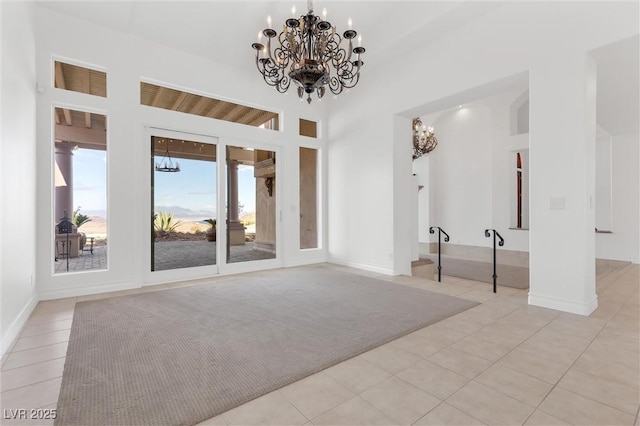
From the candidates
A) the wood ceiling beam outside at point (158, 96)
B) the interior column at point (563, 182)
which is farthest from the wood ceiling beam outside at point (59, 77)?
the interior column at point (563, 182)

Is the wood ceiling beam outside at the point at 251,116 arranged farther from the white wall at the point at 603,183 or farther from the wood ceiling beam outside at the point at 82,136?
the white wall at the point at 603,183

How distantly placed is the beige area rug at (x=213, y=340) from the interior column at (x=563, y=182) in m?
0.94

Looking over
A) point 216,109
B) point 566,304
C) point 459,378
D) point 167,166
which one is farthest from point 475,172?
point 167,166

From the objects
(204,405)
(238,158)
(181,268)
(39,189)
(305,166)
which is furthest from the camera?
(305,166)

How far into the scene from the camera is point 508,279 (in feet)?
Result: 18.7

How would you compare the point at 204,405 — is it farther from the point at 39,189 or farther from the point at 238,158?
the point at 238,158

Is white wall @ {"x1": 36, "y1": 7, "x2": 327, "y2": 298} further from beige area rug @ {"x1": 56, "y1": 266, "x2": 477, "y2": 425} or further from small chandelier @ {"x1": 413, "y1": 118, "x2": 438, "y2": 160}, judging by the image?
small chandelier @ {"x1": 413, "y1": 118, "x2": 438, "y2": 160}

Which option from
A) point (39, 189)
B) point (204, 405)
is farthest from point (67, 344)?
point (39, 189)

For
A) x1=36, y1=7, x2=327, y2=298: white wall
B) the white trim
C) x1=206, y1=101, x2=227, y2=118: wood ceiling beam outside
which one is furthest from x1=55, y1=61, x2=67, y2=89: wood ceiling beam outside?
the white trim

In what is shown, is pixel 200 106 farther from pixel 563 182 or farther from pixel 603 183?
pixel 603 183

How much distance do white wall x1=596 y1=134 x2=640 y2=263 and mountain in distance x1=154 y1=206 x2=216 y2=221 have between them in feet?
28.0

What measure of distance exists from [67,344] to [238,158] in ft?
12.2

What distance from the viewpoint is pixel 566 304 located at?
3.34 metres

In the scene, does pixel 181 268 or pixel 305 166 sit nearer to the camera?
pixel 181 268
